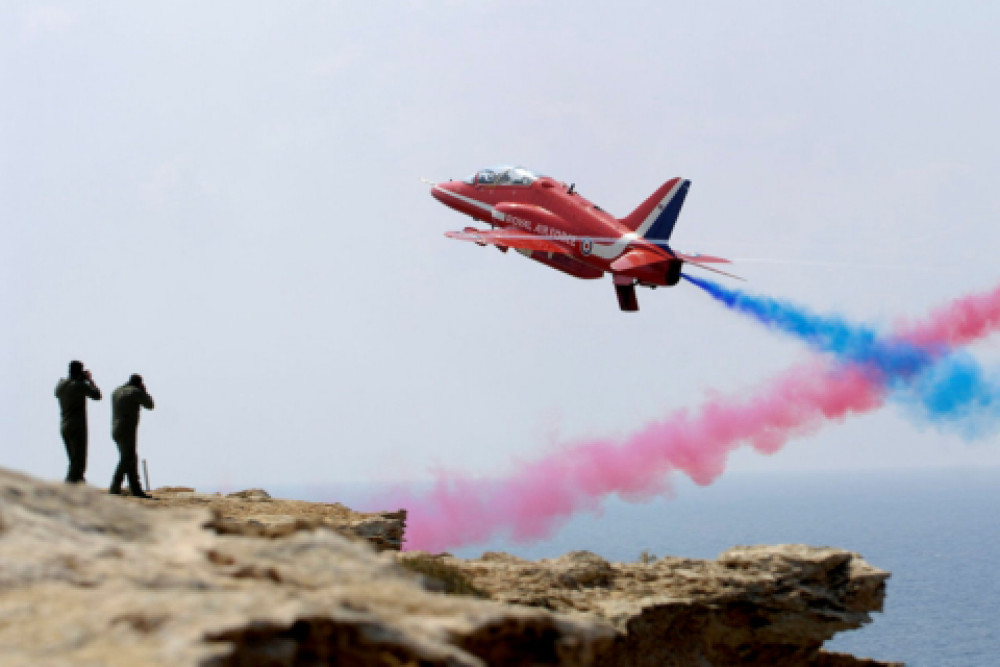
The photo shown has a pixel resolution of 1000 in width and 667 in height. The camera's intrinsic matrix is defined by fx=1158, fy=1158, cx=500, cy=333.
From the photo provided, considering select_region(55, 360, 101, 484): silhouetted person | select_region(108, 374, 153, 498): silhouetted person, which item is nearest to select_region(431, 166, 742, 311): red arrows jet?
select_region(108, 374, 153, 498): silhouetted person

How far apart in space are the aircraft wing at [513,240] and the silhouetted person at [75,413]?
21.9 m

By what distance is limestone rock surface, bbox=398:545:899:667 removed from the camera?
18.5 meters

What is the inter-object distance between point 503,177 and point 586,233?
5671 mm

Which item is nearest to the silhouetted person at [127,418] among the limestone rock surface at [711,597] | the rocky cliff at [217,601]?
the limestone rock surface at [711,597]

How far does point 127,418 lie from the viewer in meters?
23.1

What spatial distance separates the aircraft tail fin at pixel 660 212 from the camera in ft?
134

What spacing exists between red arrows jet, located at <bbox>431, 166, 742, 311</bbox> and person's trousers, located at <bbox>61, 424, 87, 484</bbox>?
70.9 feet

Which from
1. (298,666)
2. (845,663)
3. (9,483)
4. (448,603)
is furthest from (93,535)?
(845,663)

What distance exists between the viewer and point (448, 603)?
30.2ft

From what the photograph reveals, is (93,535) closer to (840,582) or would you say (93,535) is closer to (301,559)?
(301,559)

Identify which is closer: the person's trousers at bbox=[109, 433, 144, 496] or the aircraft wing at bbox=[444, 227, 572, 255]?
the person's trousers at bbox=[109, 433, 144, 496]

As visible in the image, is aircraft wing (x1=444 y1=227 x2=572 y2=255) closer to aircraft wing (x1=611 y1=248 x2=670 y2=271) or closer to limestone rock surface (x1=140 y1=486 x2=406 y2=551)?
aircraft wing (x1=611 y1=248 x2=670 y2=271)

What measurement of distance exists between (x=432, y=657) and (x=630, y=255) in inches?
1265

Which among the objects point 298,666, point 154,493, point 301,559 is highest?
point 154,493
